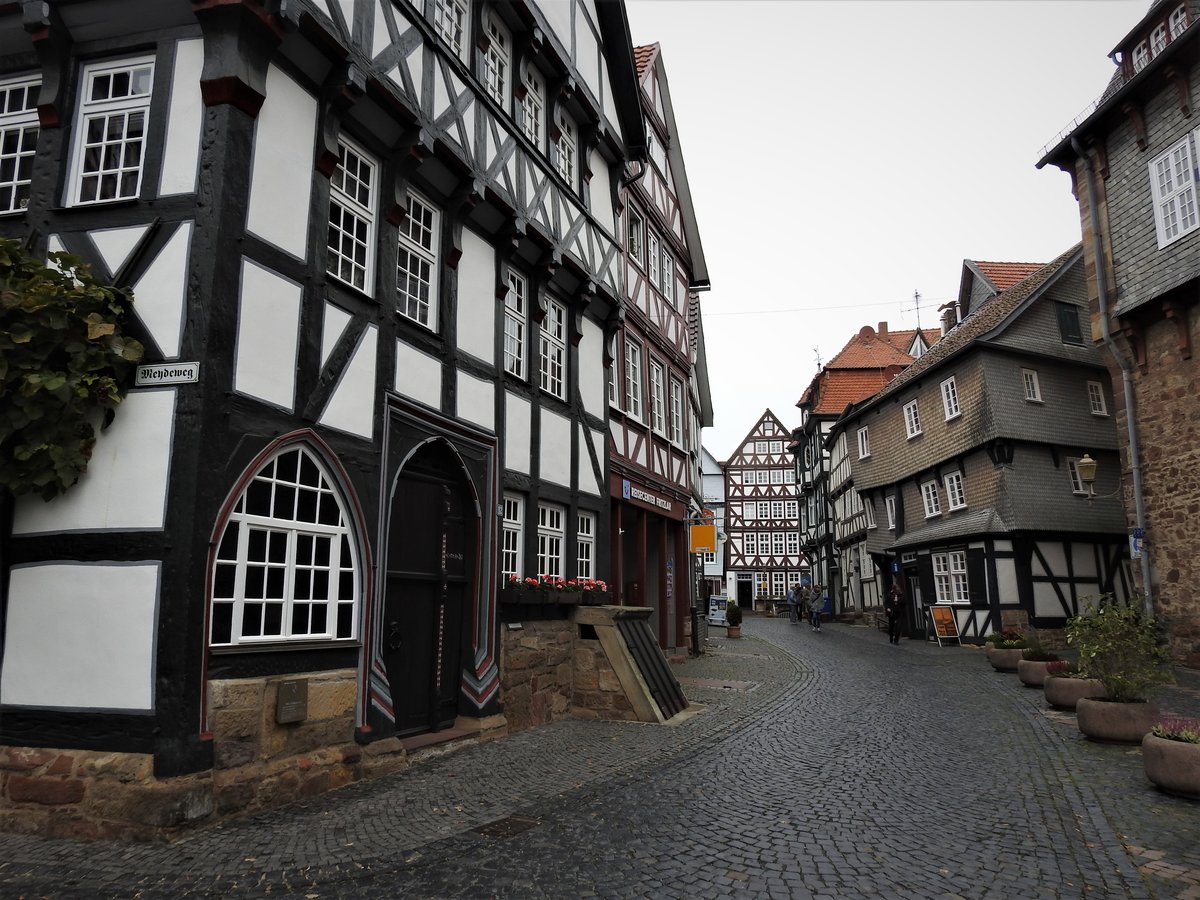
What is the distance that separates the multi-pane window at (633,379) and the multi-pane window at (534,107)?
5.23m

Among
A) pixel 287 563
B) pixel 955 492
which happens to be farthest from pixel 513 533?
pixel 955 492

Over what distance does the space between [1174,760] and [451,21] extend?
1033 centimetres

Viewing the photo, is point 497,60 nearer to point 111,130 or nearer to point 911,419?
point 111,130

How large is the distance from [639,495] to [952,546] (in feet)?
45.2

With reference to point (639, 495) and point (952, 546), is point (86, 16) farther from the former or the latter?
point (952, 546)

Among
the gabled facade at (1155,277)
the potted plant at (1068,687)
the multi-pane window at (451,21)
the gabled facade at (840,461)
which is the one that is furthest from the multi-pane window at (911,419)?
the multi-pane window at (451,21)

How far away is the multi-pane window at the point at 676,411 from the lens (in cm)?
1986

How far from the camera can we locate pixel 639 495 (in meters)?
16.6

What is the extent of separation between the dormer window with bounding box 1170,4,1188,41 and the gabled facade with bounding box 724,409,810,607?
149 feet

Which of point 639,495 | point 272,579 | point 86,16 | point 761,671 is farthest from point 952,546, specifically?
point 86,16

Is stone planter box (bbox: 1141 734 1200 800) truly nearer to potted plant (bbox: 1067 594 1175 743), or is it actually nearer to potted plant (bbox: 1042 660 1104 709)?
potted plant (bbox: 1067 594 1175 743)

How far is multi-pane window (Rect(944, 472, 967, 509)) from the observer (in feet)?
86.5

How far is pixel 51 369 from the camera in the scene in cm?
619

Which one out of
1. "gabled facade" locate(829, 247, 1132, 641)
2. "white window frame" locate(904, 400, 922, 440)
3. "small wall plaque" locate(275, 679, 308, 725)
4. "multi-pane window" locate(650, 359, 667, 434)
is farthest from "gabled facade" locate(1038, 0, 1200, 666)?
"small wall plaque" locate(275, 679, 308, 725)
